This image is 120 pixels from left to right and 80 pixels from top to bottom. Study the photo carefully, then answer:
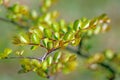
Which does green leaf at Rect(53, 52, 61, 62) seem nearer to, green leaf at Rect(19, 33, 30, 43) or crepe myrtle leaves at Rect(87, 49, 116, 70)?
green leaf at Rect(19, 33, 30, 43)

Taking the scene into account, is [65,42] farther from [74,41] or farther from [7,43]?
[7,43]

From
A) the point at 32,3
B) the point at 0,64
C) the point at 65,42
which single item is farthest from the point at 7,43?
the point at 65,42

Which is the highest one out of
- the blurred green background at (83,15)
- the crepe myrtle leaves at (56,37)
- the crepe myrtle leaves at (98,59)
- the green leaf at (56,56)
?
the crepe myrtle leaves at (56,37)

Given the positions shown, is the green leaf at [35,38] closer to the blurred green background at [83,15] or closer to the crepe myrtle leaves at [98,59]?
the crepe myrtle leaves at [98,59]

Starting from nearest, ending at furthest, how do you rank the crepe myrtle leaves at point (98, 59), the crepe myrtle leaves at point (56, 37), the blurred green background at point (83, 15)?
the crepe myrtle leaves at point (56, 37) → the crepe myrtle leaves at point (98, 59) → the blurred green background at point (83, 15)

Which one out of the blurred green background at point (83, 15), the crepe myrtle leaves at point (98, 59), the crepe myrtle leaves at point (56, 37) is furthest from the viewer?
the blurred green background at point (83, 15)

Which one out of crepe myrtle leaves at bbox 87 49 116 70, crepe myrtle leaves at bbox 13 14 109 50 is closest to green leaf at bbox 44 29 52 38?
crepe myrtle leaves at bbox 13 14 109 50

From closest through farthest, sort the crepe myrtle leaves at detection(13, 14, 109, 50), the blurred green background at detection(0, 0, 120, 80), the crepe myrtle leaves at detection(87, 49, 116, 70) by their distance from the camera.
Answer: the crepe myrtle leaves at detection(13, 14, 109, 50) → the crepe myrtle leaves at detection(87, 49, 116, 70) → the blurred green background at detection(0, 0, 120, 80)

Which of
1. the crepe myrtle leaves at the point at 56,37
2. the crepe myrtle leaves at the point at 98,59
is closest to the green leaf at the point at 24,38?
the crepe myrtle leaves at the point at 56,37

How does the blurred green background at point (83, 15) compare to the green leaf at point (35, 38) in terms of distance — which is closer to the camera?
the green leaf at point (35, 38)

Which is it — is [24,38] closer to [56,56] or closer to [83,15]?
[56,56]

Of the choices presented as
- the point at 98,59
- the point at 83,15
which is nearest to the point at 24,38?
the point at 98,59
